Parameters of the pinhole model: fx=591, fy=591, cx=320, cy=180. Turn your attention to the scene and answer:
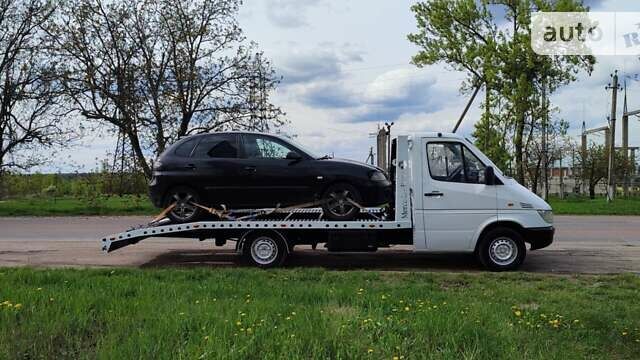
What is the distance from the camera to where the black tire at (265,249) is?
32.1 feet

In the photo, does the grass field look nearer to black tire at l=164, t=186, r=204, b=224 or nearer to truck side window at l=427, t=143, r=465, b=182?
black tire at l=164, t=186, r=204, b=224

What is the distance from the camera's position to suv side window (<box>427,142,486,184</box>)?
9484 millimetres

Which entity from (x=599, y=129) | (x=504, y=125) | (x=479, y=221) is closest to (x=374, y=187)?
(x=479, y=221)

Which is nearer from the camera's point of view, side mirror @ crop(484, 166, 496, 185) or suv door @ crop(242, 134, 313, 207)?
side mirror @ crop(484, 166, 496, 185)

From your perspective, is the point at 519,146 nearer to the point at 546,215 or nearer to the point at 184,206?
the point at 546,215

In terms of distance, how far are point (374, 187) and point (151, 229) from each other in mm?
3713

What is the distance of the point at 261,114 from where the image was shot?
25219 millimetres

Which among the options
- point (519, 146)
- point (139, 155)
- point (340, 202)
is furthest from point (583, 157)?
point (340, 202)

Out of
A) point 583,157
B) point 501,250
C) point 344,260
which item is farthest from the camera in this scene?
point 583,157

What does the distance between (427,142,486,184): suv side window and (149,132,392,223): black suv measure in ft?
2.85

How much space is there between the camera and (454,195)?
945 cm

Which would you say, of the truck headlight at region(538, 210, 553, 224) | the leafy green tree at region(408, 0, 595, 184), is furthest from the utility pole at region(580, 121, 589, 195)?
the truck headlight at region(538, 210, 553, 224)

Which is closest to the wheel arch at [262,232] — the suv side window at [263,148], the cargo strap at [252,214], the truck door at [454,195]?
the cargo strap at [252,214]

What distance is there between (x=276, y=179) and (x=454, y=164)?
9.53 feet
